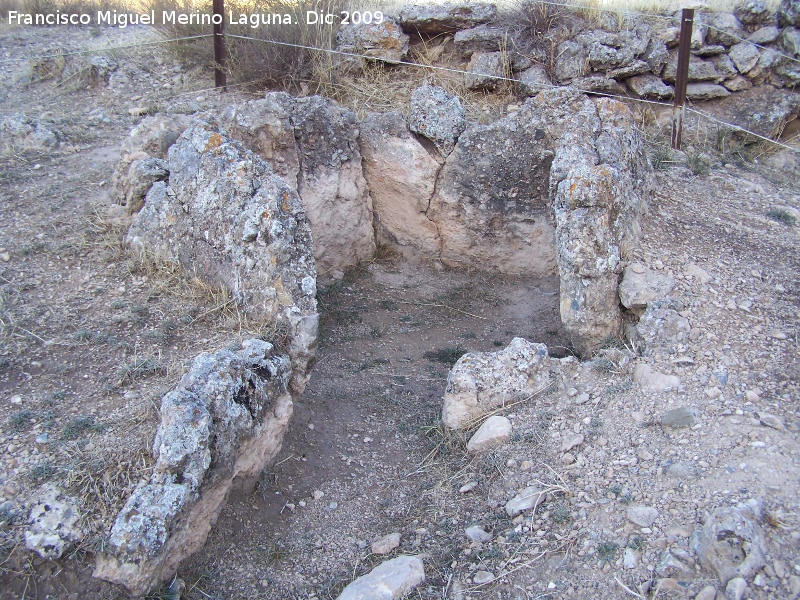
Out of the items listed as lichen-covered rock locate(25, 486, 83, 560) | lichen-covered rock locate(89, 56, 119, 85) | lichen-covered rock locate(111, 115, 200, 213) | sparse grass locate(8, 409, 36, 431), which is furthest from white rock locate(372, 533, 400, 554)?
lichen-covered rock locate(89, 56, 119, 85)

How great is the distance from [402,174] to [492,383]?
7.93 feet

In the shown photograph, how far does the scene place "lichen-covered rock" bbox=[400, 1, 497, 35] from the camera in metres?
7.09

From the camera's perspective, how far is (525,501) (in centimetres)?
344

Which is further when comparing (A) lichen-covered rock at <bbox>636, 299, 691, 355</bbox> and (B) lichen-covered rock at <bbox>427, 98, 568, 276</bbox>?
(B) lichen-covered rock at <bbox>427, 98, 568, 276</bbox>

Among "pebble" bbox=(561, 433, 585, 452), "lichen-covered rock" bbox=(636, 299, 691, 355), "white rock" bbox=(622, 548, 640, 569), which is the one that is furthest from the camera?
"lichen-covered rock" bbox=(636, 299, 691, 355)

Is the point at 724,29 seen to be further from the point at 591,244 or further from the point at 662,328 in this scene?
the point at 662,328

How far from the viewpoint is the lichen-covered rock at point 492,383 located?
4.09 m

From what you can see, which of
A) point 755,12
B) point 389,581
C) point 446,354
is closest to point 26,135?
point 446,354

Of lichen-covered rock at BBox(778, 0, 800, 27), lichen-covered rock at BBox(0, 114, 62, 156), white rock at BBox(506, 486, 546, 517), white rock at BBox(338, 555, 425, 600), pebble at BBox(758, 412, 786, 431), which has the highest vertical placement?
lichen-covered rock at BBox(778, 0, 800, 27)

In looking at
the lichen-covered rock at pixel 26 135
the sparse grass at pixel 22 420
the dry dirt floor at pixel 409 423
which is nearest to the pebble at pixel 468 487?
the dry dirt floor at pixel 409 423

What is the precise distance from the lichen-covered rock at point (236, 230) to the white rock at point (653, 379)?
70.1 inches

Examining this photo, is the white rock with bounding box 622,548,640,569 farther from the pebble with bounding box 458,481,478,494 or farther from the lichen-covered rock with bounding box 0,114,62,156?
the lichen-covered rock with bounding box 0,114,62,156

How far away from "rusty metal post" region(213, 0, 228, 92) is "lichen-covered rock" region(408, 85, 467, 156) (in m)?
2.08

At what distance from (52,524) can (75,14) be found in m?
7.78
